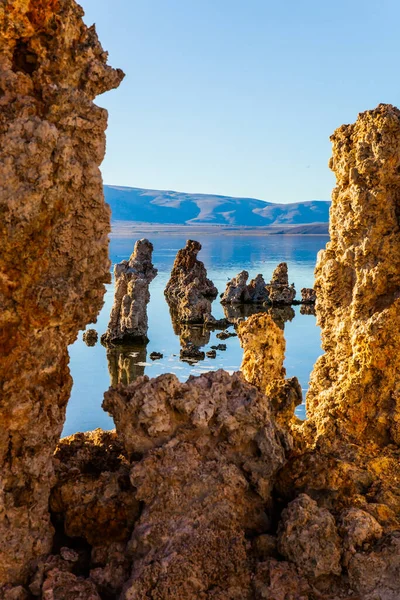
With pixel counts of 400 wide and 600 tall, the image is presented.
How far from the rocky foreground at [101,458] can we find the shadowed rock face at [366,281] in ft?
4.72

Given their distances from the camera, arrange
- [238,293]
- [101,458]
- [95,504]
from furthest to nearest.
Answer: [238,293], [101,458], [95,504]

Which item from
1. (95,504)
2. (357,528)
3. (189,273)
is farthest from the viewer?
(189,273)

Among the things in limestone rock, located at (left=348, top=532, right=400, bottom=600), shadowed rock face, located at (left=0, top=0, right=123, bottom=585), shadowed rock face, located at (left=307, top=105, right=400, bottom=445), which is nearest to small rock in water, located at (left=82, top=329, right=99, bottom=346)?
shadowed rock face, located at (left=307, top=105, right=400, bottom=445)

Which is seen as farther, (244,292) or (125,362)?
(244,292)

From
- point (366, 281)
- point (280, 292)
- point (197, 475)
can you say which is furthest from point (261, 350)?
point (280, 292)

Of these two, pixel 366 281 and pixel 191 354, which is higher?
pixel 366 281

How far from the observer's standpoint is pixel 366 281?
25.2 feet

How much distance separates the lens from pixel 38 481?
5414 mm

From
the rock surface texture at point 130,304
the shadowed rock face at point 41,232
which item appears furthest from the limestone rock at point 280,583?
the rock surface texture at point 130,304

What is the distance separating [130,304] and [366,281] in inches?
806

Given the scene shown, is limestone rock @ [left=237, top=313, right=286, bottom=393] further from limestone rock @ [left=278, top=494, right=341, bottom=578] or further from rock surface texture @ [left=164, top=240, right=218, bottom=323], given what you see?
rock surface texture @ [left=164, top=240, right=218, bottom=323]

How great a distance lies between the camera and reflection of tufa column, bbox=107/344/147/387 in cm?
2237

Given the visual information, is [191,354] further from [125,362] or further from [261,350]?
[261,350]

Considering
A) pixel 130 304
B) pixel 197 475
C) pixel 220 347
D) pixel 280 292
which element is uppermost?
pixel 197 475
